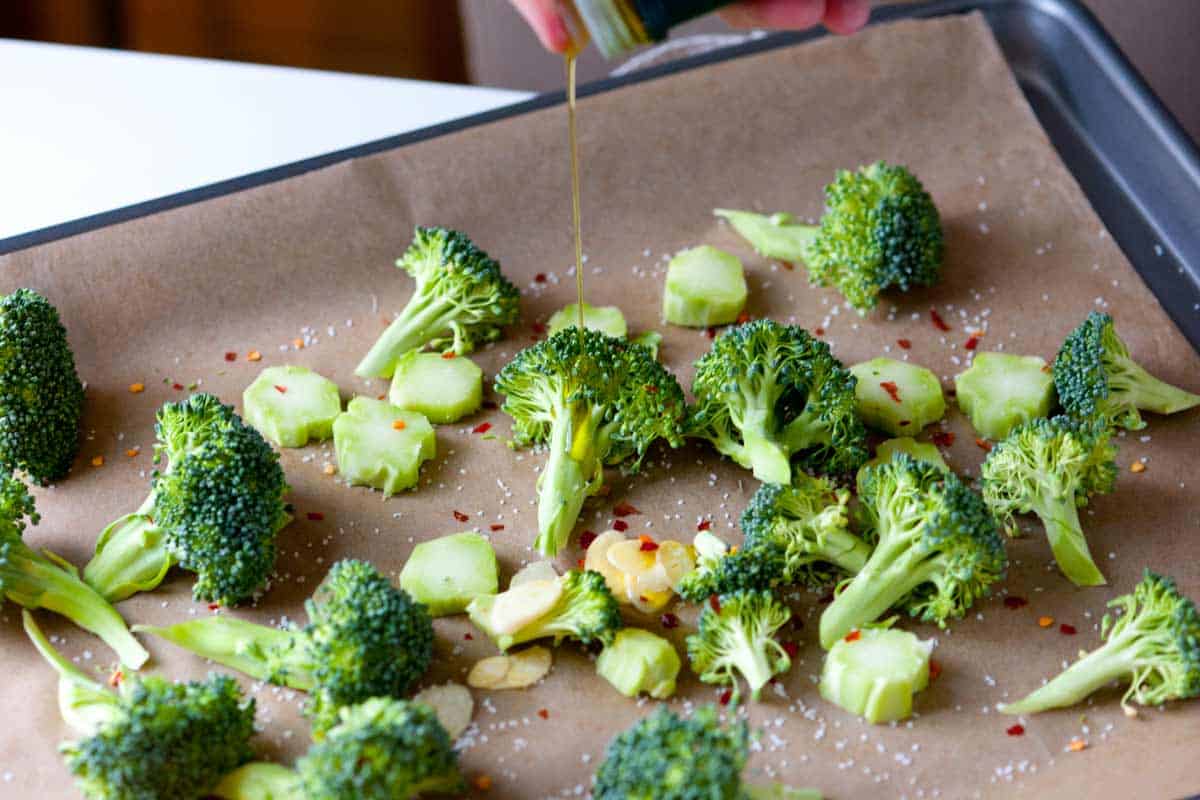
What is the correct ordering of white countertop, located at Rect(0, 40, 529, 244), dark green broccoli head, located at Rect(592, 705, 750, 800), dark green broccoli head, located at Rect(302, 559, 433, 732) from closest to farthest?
dark green broccoli head, located at Rect(592, 705, 750, 800) → dark green broccoli head, located at Rect(302, 559, 433, 732) → white countertop, located at Rect(0, 40, 529, 244)

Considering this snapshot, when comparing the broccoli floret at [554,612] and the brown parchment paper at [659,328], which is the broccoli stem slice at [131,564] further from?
the broccoli floret at [554,612]

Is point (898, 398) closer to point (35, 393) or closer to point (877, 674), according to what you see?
point (877, 674)

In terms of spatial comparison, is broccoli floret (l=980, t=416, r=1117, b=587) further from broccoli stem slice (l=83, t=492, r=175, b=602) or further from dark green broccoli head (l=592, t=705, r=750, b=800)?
broccoli stem slice (l=83, t=492, r=175, b=602)

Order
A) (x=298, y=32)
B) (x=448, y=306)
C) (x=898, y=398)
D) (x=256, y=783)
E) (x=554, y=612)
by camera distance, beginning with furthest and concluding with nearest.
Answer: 1. (x=298, y=32)
2. (x=448, y=306)
3. (x=898, y=398)
4. (x=554, y=612)
5. (x=256, y=783)

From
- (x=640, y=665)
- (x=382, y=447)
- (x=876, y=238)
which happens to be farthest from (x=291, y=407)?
(x=876, y=238)

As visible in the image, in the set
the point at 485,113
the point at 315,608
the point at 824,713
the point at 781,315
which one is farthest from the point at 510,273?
the point at 824,713

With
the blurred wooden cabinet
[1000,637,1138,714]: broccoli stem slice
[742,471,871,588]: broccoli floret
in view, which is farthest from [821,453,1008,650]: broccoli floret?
the blurred wooden cabinet

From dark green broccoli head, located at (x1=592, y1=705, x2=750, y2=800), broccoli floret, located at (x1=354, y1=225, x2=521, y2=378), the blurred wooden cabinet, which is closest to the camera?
dark green broccoli head, located at (x1=592, y1=705, x2=750, y2=800)
